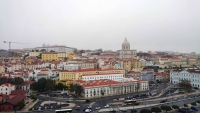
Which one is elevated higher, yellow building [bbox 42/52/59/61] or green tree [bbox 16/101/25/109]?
yellow building [bbox 42/52/59/61]

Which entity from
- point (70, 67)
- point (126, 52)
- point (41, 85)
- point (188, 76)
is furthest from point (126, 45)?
point (41, 85)

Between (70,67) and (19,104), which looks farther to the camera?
(70,67)

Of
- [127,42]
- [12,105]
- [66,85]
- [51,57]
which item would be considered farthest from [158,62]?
Result: [12,105]

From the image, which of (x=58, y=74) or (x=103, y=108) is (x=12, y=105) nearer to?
(x=103, y=108)

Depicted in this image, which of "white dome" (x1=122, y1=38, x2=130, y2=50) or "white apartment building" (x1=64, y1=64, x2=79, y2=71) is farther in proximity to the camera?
"white dome" (x1=122, y1=38, x2=130, y2=50)

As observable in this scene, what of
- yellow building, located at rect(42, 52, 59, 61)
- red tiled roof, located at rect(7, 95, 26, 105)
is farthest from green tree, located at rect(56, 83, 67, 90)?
yellow building, located at rect(42, 52, 59, 61)

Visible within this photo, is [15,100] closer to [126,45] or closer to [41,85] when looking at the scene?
[41,85]

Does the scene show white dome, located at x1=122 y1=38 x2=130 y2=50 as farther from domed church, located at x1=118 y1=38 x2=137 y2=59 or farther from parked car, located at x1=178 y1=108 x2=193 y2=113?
parked car, located at x1=178 y1=108 x2=193 y2=113

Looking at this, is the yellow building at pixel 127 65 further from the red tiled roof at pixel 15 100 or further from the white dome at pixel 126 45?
the red tiled roof at pixel 15 100
